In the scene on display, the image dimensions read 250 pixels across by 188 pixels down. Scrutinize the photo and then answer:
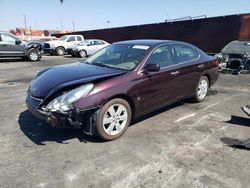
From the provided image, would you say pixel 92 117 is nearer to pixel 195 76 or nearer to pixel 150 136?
pixel 150 136

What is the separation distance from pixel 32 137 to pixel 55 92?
0.96m

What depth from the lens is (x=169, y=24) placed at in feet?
77.9

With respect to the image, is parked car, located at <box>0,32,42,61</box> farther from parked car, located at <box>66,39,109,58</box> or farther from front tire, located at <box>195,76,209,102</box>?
front tire, located at <box>195,76,209,102</box>

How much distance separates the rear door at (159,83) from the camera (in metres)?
5.01

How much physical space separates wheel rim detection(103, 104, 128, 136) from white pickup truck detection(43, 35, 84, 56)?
2011 centimetres

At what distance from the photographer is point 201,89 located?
6852 mm

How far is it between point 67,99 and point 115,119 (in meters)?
0.88

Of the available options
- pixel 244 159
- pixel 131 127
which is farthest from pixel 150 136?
pixel 244 159

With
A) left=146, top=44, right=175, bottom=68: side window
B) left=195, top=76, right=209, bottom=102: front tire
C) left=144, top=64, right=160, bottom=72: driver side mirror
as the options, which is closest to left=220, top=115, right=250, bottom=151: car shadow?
left=195, top=76, right=209, bottom=102: front tire

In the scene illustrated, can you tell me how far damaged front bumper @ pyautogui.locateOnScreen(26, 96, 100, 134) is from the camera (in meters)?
4.11

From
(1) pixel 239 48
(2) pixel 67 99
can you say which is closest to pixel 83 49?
(1) pixel 239 48

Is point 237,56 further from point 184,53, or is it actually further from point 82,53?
point 82,53

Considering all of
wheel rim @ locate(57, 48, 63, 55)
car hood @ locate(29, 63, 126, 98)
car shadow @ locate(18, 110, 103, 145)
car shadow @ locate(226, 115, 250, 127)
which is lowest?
wheel rim @ locate(57, 48, 63, 55)

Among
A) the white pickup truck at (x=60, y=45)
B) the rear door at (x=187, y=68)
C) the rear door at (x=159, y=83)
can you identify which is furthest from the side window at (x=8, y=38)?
the rear door at (x=159, y=83)
